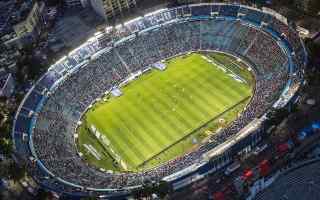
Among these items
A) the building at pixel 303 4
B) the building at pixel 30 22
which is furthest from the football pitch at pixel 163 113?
the building at pixel 30 22

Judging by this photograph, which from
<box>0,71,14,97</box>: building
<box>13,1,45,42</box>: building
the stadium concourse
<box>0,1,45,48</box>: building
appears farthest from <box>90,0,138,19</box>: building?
<box>0,71,14,97</box>: building

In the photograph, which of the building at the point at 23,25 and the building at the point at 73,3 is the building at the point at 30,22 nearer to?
the building at the point at 23,25

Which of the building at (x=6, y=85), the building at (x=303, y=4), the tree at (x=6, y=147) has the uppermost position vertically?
the building at (x=303, y=4)

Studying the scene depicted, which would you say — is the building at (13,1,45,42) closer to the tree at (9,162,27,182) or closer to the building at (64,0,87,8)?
the building at (64,0,87,8)

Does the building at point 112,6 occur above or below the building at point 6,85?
above

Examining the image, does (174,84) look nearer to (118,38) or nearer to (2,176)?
(118,38)

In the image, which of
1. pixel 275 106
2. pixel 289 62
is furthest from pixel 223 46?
pixel 275 106
